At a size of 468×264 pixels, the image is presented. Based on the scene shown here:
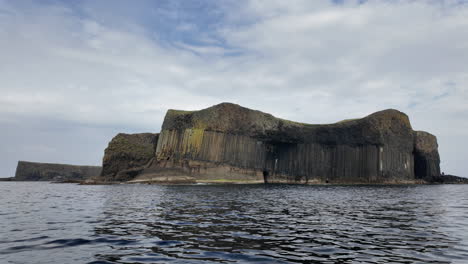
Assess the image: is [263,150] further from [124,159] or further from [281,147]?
[124,159]

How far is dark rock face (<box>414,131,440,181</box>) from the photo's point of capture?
316 feet

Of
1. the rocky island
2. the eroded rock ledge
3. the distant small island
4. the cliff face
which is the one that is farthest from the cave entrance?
the eroded rock ledge

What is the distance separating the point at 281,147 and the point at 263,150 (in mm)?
5549

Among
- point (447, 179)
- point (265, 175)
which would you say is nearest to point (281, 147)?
point (265, 175)

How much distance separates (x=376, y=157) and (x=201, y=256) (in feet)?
282

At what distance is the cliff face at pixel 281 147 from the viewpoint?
3137 inches

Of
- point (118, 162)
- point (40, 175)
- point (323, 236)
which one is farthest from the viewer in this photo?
point (40, 175)

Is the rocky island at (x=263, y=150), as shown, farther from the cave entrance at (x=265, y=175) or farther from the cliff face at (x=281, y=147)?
the cave entrance at (x=265, y=175)

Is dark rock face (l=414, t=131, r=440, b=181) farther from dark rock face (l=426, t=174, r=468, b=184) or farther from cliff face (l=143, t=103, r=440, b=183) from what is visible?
cliff face (l=143, t=103, r=440, b=183)

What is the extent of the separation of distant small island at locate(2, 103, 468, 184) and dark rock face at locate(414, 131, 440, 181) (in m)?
3.10

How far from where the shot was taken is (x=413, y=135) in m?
96.9

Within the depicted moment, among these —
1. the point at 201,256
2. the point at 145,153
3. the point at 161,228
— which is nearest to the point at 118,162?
the point at 145,153

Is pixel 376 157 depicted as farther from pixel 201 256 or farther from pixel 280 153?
pixel 201 256

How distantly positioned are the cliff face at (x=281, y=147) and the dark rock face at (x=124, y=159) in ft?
23.0
